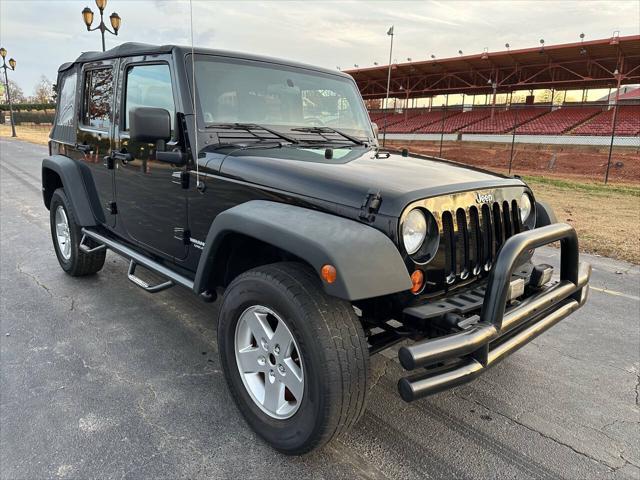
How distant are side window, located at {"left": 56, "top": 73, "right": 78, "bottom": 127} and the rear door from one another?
1.01 feet

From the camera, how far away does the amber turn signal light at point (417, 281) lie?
7.23 ft

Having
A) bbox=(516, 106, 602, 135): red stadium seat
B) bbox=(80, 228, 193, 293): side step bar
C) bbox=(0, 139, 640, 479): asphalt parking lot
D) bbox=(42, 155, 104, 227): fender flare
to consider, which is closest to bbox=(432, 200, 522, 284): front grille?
bbox=(0, 139, 640, 479): asphalt parking lot

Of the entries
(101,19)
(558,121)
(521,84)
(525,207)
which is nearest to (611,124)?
(558,121)

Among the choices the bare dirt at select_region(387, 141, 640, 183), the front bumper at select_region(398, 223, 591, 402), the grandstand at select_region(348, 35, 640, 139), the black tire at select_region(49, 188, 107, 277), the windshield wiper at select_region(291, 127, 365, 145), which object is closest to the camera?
the front bumper at select_region(398, 223, 591, 402)

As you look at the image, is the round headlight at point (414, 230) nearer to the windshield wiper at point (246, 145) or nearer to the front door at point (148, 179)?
the windshield wiper at point (246, 145)

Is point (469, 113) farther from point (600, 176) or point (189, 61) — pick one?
point (189, 61)

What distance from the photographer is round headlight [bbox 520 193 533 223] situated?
2922mm

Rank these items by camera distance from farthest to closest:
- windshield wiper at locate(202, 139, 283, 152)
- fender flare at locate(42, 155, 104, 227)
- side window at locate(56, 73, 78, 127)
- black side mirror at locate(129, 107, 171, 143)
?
1. side window at locate(56, 73, 78, 127)
2. fender flare at locate(42, 155, 104, 227)
3. windshield wiper at locate(202, 139, 283, 152)
4. black side mirror at locate(129, 107, 171, 143)

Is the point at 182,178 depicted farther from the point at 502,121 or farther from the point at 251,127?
the point at 502,121

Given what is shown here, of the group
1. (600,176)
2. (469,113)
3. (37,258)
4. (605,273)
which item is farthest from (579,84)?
(37,258)

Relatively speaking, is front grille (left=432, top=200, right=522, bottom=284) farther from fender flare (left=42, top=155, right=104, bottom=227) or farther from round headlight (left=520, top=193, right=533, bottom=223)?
fender flare (left=42, top=155, right=104, bottom=227)

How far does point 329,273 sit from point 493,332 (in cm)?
75

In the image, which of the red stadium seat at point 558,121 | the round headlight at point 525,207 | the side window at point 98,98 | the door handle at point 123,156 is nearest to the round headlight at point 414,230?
the round headlight at point 525,207

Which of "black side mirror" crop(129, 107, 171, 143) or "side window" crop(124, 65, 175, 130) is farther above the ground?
"side window" crop(124, 65, 175, 130)
